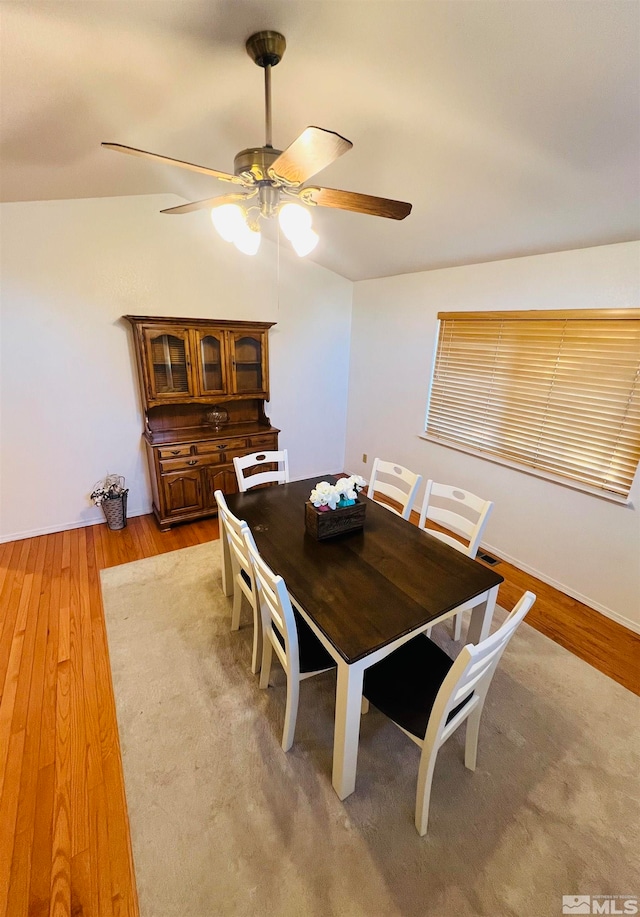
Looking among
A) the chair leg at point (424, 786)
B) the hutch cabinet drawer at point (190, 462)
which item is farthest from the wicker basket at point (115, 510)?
the chair leg at point (424, 786)

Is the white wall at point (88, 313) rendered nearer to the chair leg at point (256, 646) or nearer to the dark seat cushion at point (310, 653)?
the chair leg at point (256, 646)

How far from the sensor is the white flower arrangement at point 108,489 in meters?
3.12

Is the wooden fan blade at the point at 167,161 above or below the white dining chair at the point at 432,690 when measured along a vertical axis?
above

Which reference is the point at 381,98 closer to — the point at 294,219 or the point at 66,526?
the point at 294,219

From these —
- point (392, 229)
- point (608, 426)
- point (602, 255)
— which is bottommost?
point (608, 426)

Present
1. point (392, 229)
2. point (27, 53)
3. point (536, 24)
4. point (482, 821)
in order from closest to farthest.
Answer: point (536, 24)
point (27, 53)
point (482, 821)
point (392, 229)

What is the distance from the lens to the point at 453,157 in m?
1.81

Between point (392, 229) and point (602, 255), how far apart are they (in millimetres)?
1366

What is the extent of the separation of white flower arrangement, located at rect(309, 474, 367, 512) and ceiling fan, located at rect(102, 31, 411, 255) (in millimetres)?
1090

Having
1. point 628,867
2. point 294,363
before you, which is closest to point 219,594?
point 628,867

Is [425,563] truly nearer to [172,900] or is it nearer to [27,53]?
[172,900]

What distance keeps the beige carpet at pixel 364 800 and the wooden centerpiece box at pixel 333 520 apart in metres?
0.80

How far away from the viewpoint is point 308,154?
110cm

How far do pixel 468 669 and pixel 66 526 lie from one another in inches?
137
